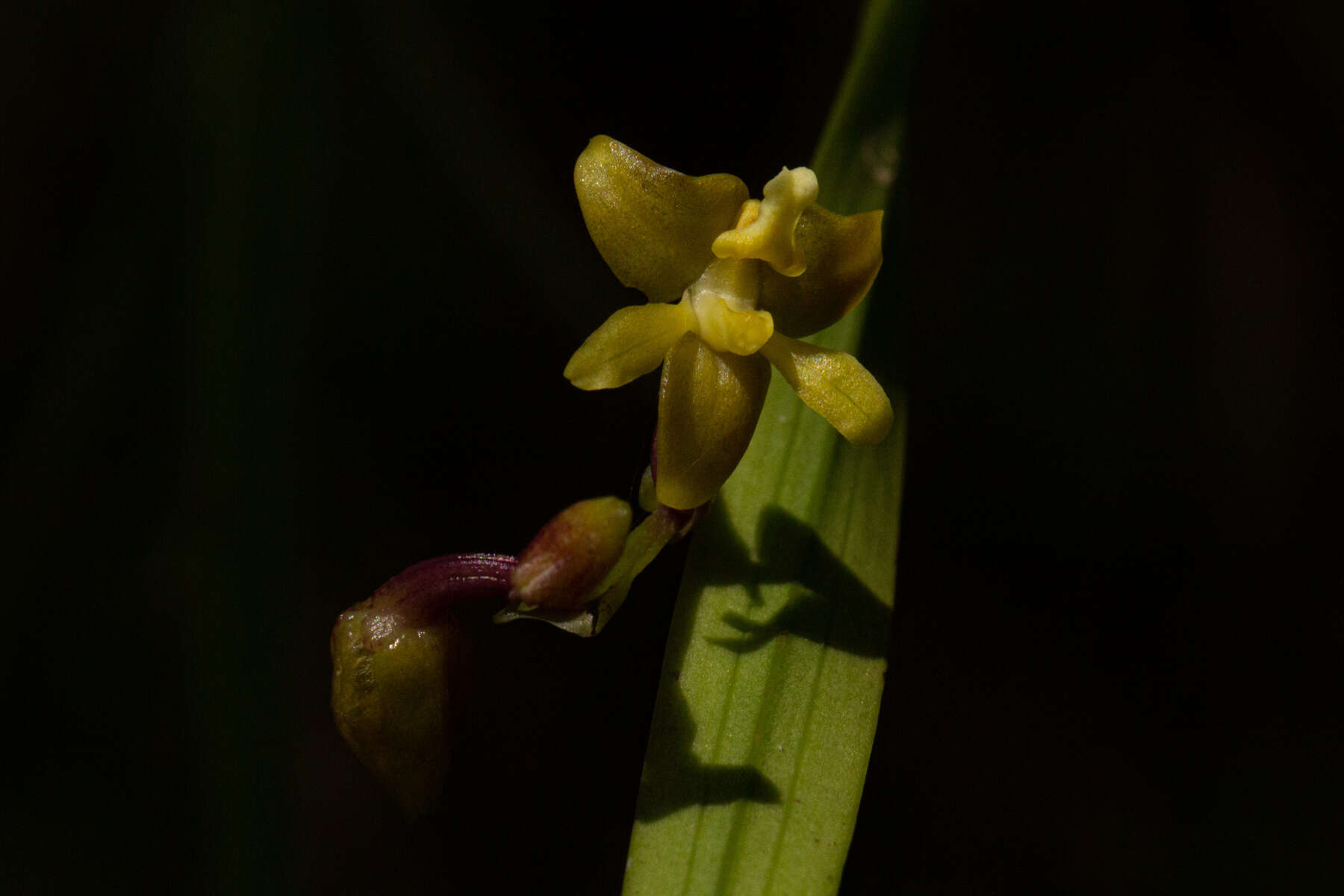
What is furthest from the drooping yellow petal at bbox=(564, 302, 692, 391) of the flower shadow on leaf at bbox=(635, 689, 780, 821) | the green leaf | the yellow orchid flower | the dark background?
the dark background

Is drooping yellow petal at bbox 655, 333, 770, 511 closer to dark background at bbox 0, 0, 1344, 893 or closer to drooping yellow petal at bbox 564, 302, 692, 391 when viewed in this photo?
drooping yellow petal at bbox 564, 302, 692, 391

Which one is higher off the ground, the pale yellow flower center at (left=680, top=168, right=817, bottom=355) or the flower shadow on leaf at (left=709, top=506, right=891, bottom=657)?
the pale yellow flower center at (left=680, top=168, right=817, bottom=355)

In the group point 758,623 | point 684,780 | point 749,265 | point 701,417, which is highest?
point 749,265

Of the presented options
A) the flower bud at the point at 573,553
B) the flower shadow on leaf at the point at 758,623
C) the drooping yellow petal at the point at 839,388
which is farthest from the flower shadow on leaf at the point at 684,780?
the drooping yellow petal at the point at 839,388

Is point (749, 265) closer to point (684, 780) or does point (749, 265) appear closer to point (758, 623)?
point (758, 623)

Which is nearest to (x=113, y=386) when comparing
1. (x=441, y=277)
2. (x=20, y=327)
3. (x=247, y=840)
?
(x=20, y=327)

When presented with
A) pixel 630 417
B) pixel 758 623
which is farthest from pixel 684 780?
pixel 630 417

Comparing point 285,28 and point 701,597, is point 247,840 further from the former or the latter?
point 285,28
